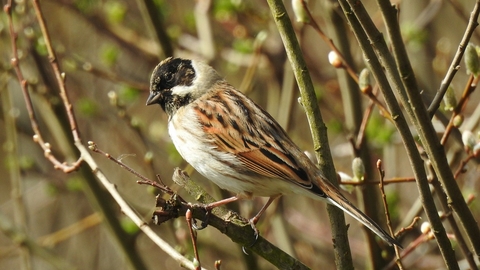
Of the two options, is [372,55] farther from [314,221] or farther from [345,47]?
[314,221]

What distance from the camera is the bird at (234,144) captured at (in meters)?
3.99

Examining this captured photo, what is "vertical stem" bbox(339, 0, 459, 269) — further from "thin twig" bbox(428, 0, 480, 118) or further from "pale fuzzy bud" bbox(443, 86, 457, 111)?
"pale fuzzy bud" bbox(443, 86, 457, 111)

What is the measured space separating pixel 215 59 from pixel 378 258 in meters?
2.45

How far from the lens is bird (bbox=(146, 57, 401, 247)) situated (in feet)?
13.1

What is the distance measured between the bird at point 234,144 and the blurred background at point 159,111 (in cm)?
35

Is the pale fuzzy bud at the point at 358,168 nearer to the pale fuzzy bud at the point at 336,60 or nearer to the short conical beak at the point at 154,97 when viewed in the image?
the pale fuzzy bud at the point at 336,60

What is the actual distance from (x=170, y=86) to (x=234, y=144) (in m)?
0.73

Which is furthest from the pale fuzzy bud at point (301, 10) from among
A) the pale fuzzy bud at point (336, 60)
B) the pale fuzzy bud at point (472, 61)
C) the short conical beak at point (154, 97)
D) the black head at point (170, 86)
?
the short conical beak at point (154, 97)

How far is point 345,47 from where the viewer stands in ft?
16.6

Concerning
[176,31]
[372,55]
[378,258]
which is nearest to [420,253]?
[378,258]

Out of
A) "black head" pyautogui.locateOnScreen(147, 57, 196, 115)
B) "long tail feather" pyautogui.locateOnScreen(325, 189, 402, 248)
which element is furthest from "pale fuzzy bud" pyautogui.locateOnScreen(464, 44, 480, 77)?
"black head" pyautogui.locateOnScreen(147, 57, 196, 115)

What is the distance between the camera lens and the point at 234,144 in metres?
4.20

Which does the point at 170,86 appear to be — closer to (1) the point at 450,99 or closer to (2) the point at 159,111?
(1) the point at 450,99

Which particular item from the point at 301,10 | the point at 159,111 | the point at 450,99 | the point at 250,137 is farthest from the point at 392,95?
the point at 159,111
